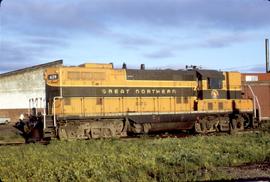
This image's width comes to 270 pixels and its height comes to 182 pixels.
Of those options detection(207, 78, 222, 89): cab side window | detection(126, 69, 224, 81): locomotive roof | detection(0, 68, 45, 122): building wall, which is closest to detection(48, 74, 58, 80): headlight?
detection(126, 69, 224, 81): locomotive roof

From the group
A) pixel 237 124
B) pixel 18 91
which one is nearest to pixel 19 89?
pixel 18 91

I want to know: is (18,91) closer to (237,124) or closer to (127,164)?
(237,124)

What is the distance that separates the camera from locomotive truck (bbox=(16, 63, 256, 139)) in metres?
20.9

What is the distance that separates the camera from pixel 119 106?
2233 cm

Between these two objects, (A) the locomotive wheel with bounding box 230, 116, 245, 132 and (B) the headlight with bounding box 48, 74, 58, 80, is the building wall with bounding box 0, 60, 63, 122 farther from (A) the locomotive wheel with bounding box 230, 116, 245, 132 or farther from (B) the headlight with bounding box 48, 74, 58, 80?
(B) the headlight with bounding box 48, 74, 58, 80

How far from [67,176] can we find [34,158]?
11.0ft

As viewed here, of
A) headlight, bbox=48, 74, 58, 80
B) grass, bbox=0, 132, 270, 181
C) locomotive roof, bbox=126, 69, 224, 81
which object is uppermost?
locomotive roof, bbox=126, 69, 224, 81

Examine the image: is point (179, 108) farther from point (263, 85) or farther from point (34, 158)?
point (263, 85)

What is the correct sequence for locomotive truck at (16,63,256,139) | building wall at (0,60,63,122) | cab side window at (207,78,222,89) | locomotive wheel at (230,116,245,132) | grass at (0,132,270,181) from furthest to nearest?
building wall at (0,60,63,122), locomotive wheel at (230,116,245,132), cab side window at (207,78,222,89), locomotive truck at (16,63,256,139), grass at (0,132,270,181)

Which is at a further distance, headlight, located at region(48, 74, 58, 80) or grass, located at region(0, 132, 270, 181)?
headlight, located at region(48, 74, 58, 80)

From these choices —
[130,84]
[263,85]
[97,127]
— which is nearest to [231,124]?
[130,84]

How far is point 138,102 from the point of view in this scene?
22969 millimetres

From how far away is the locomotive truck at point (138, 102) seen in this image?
20891mm

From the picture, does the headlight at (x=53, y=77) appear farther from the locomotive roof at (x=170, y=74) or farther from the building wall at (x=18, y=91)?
the building wall at (x=18, y=91)
